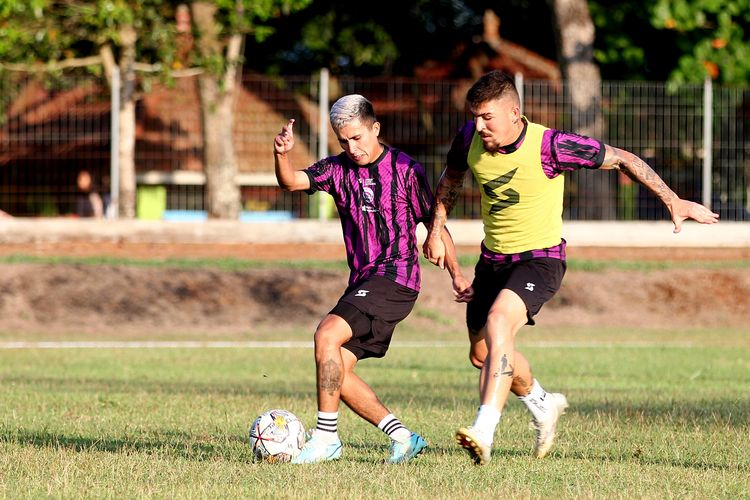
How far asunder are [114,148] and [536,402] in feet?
58.1

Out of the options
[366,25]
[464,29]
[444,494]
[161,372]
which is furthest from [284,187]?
[464,29]

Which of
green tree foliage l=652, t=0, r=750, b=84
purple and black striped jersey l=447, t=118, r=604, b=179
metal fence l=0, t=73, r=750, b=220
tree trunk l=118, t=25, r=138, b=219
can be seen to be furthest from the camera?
green tree foliage l=652, t=0, r=750, b=84

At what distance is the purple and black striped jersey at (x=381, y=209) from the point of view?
7.88 m

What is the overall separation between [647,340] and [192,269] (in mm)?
7838

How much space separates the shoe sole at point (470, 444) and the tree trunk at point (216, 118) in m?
20.8

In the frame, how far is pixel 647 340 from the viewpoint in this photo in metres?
20.2

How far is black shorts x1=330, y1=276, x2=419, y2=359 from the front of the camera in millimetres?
7727

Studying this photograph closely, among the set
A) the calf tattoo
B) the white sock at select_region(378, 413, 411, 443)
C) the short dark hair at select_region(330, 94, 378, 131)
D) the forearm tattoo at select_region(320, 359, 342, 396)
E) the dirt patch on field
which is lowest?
the dirt patch on field

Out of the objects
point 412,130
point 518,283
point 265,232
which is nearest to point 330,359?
point 518,283

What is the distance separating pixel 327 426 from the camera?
7.67 meters

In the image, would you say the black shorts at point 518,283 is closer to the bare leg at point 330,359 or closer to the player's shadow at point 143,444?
the bare leg at point 330,359

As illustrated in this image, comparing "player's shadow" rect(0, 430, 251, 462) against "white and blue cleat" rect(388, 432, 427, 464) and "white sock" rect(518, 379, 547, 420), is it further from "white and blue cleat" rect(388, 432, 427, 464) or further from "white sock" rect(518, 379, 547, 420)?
"white sock" rect(518, 379, 547, 420)

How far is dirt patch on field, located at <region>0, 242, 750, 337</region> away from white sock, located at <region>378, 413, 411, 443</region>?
→ 44.2 feet

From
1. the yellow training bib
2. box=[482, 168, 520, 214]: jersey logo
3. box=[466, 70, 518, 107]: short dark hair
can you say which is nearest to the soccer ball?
the yellow training bib
